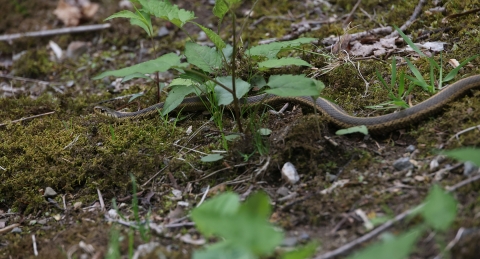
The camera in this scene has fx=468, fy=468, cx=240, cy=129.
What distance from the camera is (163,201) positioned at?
3.66 metres

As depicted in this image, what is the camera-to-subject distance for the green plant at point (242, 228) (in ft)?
7.15

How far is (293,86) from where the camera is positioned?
338 cm

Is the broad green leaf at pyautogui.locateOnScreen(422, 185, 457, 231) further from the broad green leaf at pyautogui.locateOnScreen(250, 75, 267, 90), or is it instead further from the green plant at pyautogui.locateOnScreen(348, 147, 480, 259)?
the broad green leaf at pyautogui.locateOnScreen(250, 75, 267, 90)

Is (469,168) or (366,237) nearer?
(366,237)

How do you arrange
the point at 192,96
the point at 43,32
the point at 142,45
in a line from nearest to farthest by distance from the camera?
1. the point at 192,96
2. the point at 142,45
3. the point at 43,32

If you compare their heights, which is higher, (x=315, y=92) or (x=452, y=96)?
(x=315, y=92)

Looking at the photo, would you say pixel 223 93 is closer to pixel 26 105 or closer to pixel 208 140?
pixel 208 140

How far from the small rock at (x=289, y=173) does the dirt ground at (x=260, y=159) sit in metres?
0.04

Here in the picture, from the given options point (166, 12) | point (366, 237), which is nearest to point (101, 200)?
point (166, 12)

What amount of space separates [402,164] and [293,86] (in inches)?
37.7

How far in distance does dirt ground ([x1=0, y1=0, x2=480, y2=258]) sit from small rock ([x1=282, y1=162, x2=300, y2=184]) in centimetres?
4

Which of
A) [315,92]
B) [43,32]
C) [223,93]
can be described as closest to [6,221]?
[223,93]

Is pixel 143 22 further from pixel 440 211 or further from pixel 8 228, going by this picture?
pixel 440 211

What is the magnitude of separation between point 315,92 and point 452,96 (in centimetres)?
126
